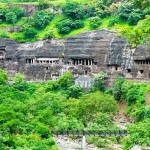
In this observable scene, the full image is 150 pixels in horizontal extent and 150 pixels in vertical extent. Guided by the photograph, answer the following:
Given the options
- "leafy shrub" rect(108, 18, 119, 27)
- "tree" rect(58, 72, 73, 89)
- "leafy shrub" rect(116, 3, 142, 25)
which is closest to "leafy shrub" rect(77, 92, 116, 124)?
"tree" rect(58, 72, 73, 89)

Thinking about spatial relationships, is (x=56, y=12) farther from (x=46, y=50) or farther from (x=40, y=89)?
(x=40, y=89)

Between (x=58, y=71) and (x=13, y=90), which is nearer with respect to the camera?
(x=13, y=90)

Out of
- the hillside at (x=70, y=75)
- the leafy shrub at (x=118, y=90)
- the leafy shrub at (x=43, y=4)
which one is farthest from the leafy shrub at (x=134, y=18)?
the leafy shrub at (x=43, y=4)

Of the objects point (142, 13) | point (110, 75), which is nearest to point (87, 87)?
point (110, 75)

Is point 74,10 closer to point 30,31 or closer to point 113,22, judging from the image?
point 30,31

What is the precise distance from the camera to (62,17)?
71.6 metres

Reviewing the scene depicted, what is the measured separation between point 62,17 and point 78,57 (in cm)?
1260

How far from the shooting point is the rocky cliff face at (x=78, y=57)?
58.3 meters

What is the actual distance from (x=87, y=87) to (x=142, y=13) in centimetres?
1299

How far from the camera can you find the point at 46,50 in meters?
63.7

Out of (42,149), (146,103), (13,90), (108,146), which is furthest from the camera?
(13,90)

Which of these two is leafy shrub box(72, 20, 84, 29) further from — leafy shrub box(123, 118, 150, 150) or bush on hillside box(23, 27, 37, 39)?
leafy shrub box(123, 118, 150, 150)

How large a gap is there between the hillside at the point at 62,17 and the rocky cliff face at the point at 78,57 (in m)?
2.34

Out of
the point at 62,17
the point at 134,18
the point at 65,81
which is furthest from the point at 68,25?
the point at 65,81
